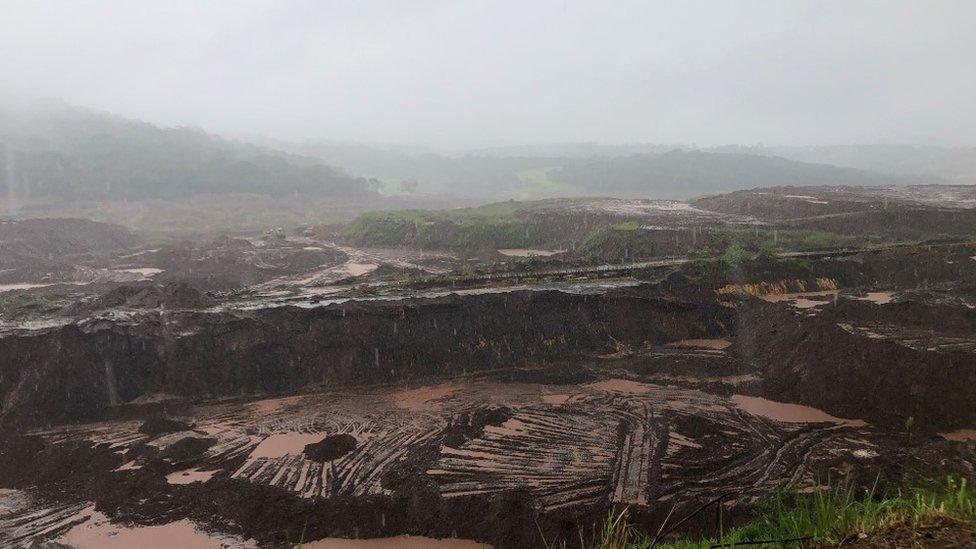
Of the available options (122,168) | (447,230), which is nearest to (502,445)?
(447,230)

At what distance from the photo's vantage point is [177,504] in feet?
32.4

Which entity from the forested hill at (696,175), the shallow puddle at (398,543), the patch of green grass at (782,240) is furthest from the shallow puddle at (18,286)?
the forested hill at (696,175)

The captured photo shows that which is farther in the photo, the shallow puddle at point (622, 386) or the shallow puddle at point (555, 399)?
the shallow puddle at point (622, 386)

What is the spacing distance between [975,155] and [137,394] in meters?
132

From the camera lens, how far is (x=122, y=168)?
59.3 m

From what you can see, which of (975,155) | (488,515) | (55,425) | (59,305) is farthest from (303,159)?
(975,155)

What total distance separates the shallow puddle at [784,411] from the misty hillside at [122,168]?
58.9 m

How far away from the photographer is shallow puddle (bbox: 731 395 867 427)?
1183cm

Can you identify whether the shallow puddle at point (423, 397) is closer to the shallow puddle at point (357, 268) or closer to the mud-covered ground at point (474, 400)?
the mud-covered ground at point (474, 400)

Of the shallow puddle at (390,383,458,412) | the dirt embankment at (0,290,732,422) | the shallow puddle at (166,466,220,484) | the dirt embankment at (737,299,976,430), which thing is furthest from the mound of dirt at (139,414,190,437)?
the dirt embankment at (737,299,976,430)

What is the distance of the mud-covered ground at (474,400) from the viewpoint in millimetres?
9398

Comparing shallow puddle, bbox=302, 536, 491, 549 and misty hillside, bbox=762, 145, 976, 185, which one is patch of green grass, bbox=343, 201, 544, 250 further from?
misty hillside, bbox=762, 145, 976, 185

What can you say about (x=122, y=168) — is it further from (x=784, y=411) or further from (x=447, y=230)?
(x=784, y=411)

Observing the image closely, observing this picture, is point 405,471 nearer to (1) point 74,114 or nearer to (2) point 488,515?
(2) point 488,515
